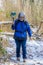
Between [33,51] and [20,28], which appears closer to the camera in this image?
[20,28]

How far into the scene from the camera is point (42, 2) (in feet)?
55.9

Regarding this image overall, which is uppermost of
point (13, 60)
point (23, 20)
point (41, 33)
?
point (23, 20)

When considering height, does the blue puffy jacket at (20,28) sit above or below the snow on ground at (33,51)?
above

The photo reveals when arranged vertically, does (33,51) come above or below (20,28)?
below

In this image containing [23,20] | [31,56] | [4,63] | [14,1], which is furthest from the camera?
[14,1]

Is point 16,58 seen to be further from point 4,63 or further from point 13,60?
point 4,63

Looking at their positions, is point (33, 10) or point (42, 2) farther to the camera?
point (42, 2)

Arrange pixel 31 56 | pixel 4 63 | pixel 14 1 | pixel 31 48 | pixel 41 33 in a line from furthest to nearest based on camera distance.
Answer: pixel 14 1, pixel 41 33, pixel 31 48, pixel 31 56, pixel 4 63

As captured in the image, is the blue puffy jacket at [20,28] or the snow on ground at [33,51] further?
the snow on ground at [33,51]

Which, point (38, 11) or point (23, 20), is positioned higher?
point (23, 20)

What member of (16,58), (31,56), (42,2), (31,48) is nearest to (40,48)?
(31,48)

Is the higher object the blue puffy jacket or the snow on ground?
the blue puffy jacket

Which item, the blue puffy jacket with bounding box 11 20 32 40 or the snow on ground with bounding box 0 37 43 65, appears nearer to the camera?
the blue puffy jacket with bounding box 11 20 32 40

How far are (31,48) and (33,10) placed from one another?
213 inches
